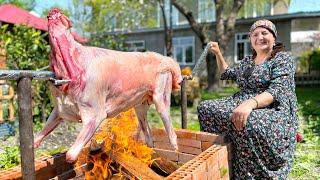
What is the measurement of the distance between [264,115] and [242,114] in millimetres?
255

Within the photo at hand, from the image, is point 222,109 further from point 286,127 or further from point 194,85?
point 194,85

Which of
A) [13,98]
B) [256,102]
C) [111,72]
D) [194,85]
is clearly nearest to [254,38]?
[256,102]

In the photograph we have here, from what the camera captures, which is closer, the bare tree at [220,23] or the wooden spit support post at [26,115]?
the wooden spit support post at [26,115]

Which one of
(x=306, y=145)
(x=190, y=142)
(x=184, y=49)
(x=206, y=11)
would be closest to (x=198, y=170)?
(x=190, y=142)

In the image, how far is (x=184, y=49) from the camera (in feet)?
74.9

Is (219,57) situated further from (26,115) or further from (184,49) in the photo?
(184,49)

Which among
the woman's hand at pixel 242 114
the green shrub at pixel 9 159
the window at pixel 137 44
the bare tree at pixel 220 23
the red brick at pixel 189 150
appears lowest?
the green shrub at pixel 9 159

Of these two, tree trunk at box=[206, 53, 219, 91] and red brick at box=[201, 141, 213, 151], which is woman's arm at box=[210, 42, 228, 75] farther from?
tree trunk at box=[206, 53, 219, 91]

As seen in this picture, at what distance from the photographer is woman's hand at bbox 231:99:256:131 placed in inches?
115

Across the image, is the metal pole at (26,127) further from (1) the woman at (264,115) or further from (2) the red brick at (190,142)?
(2) the red brick at (190,142)

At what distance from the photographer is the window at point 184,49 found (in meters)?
22.5

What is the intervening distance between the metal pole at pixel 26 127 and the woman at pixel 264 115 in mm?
1641

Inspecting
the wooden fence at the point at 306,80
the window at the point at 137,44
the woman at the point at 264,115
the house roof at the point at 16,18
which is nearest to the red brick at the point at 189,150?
the woman at the point at 264,115

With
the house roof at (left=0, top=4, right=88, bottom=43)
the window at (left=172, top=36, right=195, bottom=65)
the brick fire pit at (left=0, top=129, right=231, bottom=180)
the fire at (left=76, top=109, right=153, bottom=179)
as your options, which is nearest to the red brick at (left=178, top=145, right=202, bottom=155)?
the brick fire pit at (left=0, top=129, right=231, bottom=180)
